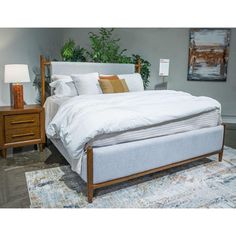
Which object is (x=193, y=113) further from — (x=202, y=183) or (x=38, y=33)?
(x=38, y=33)

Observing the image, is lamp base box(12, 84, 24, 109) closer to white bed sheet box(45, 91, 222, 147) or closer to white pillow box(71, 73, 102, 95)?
white bed sheet box(45, 91, 222, 147)

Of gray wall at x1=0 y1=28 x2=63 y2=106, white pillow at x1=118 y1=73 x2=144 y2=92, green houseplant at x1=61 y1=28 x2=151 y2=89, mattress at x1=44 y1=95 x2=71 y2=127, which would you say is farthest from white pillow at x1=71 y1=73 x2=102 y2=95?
gray wall at x1=0 y1=28 x2=63 y2=106

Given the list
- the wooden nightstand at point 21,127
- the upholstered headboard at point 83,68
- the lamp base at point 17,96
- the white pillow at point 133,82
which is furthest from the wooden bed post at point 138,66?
the lamp base at point 17,96

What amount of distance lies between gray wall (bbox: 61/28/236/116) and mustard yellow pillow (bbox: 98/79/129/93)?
1.52 metres

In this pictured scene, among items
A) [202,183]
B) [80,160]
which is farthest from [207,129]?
[80,160]

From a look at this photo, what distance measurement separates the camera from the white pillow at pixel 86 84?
364 cm

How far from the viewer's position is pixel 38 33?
4000 millimetres

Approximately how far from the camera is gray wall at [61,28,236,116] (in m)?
5.10

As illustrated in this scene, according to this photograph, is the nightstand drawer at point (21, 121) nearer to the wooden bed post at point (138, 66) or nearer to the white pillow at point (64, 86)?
the white pillow at point (64, 86)

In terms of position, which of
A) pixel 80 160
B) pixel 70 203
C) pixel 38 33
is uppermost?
pixel 38 33

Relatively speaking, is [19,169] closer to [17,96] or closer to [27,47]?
[17,96]

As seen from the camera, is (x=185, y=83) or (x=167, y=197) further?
(x=185, y=83)

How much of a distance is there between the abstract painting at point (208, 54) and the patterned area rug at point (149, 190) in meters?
2.73
